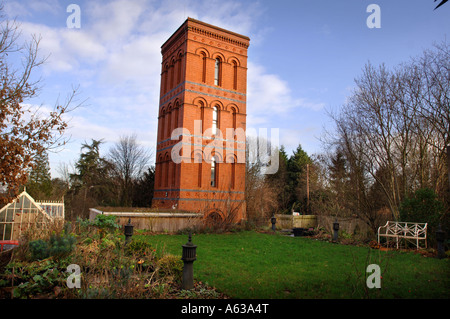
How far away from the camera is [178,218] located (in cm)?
1688

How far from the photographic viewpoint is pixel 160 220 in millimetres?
16344

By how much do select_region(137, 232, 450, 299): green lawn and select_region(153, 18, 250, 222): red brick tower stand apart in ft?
33.9

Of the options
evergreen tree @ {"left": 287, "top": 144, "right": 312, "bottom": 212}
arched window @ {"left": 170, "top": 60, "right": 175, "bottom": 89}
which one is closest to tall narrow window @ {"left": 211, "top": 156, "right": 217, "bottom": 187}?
arched window @ {"left": 170, "top": 60, "right": 175, "bottom": 89}

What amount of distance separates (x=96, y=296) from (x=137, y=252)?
2.84 meters

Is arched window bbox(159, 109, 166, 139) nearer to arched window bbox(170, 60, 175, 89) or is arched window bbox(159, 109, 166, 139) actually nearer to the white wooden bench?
arched window bbox(170, 60, 175, 89)

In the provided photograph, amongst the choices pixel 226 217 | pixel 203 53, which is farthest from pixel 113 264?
pixel 203 53

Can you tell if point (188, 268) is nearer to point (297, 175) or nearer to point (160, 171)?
point (160, 171)

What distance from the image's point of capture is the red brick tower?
822 inches

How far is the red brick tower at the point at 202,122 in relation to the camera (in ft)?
68.5

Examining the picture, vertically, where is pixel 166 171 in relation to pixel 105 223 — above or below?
above

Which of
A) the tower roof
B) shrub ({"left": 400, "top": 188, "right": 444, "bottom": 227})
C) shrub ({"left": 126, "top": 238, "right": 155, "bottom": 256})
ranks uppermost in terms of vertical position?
the tower roof

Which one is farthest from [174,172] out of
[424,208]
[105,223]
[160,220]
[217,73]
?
[424,208]

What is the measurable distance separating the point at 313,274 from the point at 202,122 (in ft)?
53.1
